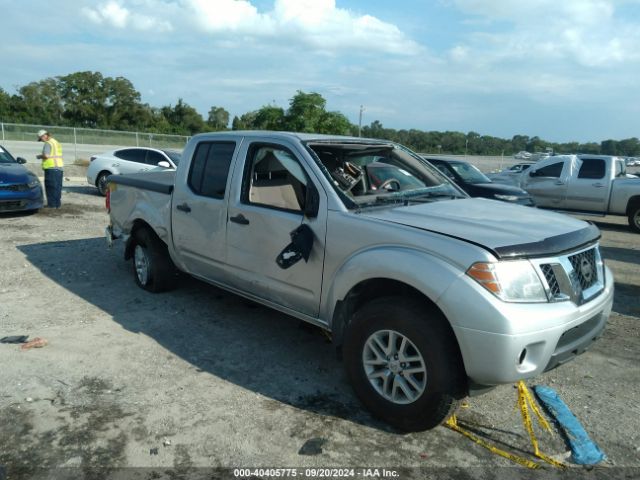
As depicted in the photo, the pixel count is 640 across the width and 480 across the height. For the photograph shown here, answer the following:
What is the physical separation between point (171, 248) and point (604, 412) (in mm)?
4156

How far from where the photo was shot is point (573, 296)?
3109 millimetres

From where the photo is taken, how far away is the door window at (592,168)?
43.4 ft

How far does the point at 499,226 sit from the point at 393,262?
0.74 metres

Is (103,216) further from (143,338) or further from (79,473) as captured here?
(79,473)

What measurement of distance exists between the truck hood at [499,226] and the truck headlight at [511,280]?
7 cm

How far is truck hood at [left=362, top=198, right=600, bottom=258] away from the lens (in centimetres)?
303

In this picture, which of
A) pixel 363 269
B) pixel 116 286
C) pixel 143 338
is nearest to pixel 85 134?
pixel 116 286

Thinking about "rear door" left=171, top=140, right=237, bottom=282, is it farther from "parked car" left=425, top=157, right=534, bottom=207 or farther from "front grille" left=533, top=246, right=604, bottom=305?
"parked car" left=425, top=157, right=534, bottom=207

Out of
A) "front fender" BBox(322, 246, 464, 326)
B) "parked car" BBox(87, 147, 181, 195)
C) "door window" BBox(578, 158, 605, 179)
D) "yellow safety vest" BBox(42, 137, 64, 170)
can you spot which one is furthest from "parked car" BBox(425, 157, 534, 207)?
"yellow safety vest" BBox(42, 137, 64, 170)

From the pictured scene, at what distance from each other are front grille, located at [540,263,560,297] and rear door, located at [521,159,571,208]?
1171cm

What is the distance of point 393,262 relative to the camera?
3.23 metres

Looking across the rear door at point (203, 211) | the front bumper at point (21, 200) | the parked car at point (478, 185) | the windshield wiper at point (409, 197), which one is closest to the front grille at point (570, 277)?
the windshield wiper at point (409, 197)

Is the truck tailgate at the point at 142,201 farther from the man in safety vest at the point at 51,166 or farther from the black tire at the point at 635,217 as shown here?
the black tire at the point at 635,217

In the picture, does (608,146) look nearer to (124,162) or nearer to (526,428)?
(124,162)
